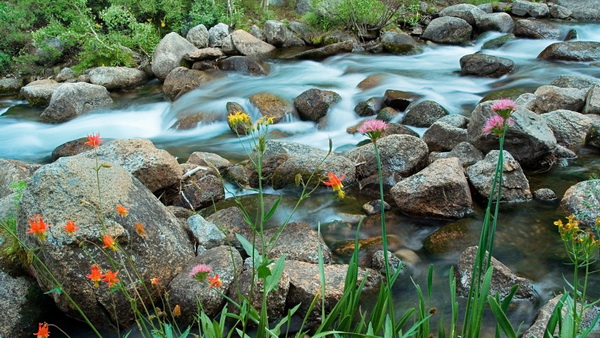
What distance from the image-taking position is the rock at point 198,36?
13086 mm

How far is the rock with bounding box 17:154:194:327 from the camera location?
10.5ft

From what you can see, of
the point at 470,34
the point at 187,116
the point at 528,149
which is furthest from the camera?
the point at 470,34

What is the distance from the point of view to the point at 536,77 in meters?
9.80

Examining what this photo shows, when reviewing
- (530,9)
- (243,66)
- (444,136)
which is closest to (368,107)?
(444,136)

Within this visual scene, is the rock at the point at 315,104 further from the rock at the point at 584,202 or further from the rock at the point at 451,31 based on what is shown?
the rock at the point at 451,31

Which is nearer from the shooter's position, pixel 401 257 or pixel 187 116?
pixel 401 257

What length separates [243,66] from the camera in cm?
1181

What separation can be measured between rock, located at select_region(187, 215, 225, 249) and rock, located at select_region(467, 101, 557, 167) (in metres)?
3.26

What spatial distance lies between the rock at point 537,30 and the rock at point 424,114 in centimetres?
665

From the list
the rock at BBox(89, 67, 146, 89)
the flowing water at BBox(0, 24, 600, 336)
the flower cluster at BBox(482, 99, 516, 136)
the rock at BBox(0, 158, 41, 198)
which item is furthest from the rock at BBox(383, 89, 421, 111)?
the flower cluster at BBox(482, 99, 516, 136)

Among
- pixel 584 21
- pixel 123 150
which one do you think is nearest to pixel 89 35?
pixel 123 150

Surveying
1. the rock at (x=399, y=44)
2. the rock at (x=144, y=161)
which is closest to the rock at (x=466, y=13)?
the rock at (x=399, y=44)

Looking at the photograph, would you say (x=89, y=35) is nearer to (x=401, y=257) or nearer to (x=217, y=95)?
(x=217, y=95)

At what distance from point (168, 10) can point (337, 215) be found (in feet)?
35.4
